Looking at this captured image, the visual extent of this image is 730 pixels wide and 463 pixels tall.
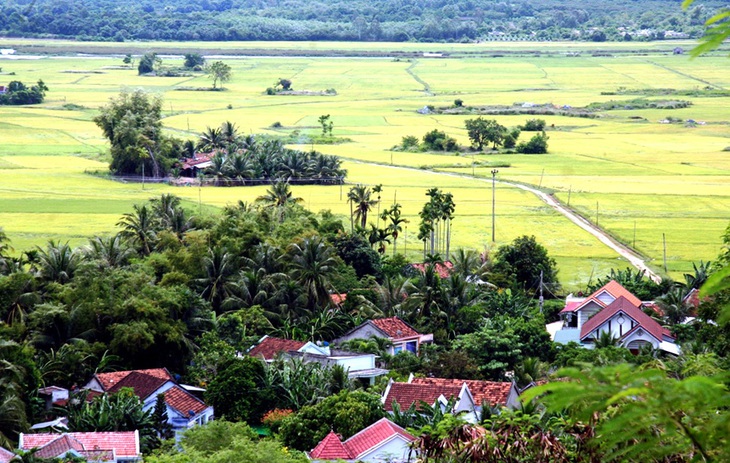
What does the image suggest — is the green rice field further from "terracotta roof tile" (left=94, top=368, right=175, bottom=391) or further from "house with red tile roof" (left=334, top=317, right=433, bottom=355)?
"terracotta roof tile" (left=94, top=368, right=175, bottom=391)

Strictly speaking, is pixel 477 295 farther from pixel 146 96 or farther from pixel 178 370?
pixel 146 96

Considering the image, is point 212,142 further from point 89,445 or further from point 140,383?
point 89,445

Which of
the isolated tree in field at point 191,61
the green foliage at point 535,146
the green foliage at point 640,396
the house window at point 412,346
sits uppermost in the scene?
the green foliage at point 640,396

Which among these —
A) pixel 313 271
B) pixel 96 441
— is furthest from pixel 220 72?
pixel 96 441

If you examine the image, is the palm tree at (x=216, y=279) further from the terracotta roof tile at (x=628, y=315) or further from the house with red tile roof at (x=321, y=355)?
the terracotta roof tile at (x=628, y=315)

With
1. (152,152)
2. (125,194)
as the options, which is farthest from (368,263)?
(152,152)

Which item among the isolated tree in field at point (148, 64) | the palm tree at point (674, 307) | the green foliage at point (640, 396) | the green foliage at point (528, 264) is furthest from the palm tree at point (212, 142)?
the green foliage at point (640, 396)
